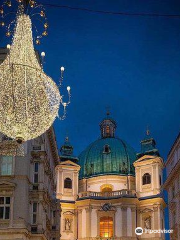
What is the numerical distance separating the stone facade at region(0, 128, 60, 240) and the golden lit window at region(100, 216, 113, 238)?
105ft

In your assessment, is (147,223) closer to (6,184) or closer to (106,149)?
(106,149)

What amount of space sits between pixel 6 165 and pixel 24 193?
8.95 ft

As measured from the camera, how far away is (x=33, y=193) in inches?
1640

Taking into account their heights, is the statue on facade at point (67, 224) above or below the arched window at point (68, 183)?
below

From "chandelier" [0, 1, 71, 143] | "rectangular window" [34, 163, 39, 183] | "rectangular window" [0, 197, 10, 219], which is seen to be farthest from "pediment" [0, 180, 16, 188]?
"chandelier" [0, 1, 71, 143]

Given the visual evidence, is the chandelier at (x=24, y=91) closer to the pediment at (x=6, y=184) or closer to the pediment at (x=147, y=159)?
the pediment at (x=6, y=184)

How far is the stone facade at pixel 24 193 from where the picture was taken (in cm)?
3822

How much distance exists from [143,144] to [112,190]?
9.82 metres

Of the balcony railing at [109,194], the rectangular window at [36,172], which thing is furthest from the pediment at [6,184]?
the balcony railing at [109,194]

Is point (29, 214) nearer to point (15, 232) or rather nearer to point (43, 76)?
point (15, 232)

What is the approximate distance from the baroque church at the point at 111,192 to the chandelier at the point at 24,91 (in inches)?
2042

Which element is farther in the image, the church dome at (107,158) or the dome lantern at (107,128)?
the dome lantern at (107,128)

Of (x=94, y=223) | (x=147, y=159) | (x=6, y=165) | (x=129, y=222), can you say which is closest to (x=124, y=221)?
(x=129, y=222)

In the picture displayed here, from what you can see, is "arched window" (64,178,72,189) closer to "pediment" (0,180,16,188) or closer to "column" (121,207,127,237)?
"column" (121,207,127,237)
